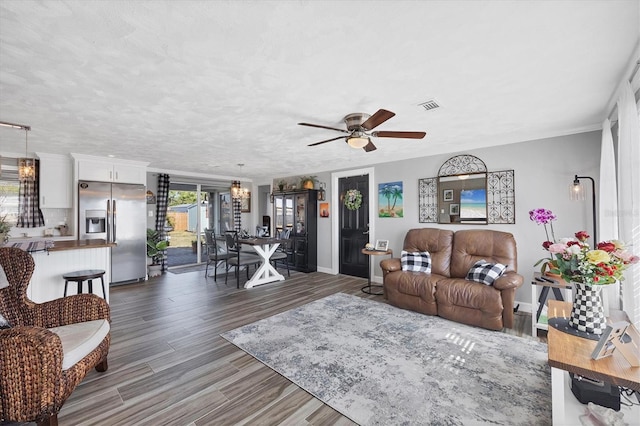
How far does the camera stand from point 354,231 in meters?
5.85

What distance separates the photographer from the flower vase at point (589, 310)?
5.50 feet

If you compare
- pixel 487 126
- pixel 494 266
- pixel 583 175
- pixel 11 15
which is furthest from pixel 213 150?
pixel 583 175

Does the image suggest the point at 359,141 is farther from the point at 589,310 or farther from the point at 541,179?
the point at 541,179

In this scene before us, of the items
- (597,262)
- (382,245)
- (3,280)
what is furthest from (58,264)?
(597,262)

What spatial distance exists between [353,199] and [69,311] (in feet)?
15.4

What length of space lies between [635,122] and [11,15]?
3.83 meters

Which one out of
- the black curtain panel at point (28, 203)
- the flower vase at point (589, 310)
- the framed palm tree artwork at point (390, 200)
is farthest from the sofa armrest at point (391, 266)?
the black curtain panel at point (28, 203)

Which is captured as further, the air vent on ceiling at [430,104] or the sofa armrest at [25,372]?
the air vent on ceiling at [430,104]

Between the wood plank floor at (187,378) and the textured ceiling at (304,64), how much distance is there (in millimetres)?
2422

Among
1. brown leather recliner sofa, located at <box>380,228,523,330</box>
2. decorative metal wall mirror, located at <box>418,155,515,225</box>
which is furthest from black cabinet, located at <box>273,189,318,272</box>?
decorative metal wall mirror, located at <box>418,155,515,225</box>

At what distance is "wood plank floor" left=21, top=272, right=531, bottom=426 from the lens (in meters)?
1.85

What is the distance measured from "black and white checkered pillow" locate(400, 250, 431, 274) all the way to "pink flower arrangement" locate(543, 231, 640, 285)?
7.69 feet

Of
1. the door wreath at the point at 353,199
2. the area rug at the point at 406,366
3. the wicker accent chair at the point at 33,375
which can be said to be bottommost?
the area rug at the point at 406,366

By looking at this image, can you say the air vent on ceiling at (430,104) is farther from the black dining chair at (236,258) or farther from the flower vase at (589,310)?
the black dining chair at (236,258)
